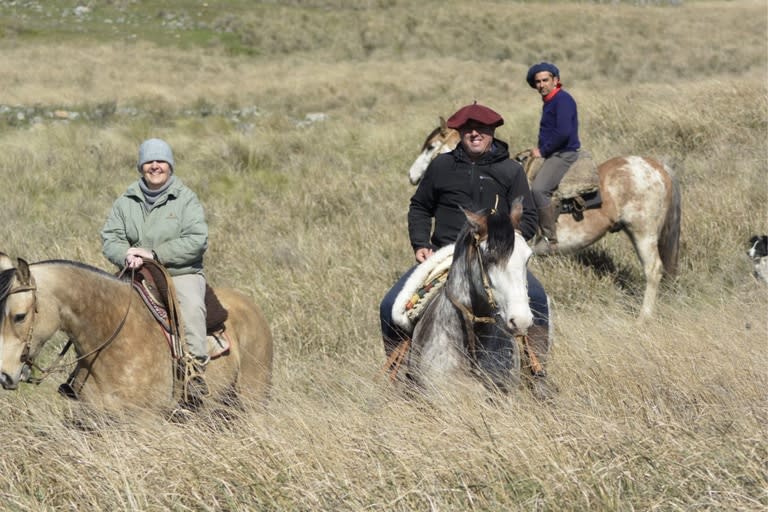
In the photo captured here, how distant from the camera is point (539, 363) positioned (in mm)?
5602

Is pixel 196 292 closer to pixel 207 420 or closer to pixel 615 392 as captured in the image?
pixel 207 420

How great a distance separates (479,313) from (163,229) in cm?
207

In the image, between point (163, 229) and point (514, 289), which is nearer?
point (514, 289)

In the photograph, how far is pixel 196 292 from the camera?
5820 mm

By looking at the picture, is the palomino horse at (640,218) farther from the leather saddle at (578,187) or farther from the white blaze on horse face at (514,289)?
the white blaze on horse face at (514,289)

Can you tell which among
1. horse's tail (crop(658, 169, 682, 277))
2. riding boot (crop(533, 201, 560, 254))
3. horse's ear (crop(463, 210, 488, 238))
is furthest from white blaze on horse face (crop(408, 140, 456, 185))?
Result: horse's ear (crop(463, 210, 488, 238))

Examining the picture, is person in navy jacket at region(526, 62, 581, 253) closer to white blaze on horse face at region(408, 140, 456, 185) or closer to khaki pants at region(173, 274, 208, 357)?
white blaze on horse face at region(408, 140, 456, 185)

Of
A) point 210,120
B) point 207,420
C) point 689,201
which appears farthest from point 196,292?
point 210,120

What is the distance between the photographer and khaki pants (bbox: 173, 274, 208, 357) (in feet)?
18.7

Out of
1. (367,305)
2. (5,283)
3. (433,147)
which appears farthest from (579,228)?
(5,283)

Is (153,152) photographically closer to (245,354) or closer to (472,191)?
(245,354)

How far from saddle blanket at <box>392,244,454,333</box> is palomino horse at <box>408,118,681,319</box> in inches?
199

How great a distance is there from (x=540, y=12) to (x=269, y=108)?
95.8 feet

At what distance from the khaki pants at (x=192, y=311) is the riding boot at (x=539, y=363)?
201 centimetres
